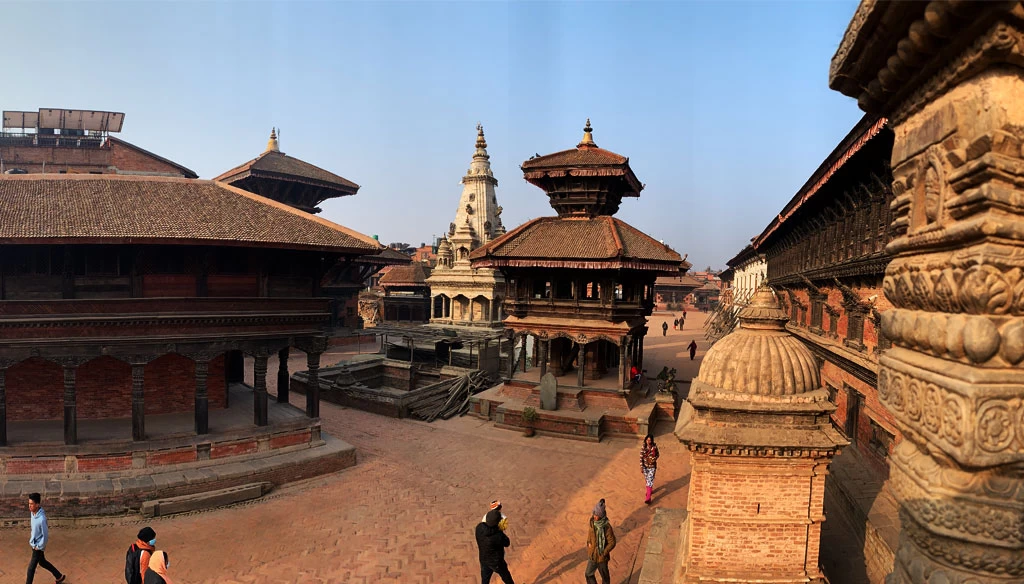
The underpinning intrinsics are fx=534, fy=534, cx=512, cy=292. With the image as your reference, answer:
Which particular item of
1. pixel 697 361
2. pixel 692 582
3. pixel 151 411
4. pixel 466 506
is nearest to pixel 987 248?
pixel 692 582

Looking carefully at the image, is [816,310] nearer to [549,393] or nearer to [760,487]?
[549,393]

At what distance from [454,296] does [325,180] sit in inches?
458

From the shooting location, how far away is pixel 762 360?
6301mm

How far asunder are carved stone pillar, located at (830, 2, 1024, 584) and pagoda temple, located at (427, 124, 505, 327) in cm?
3360

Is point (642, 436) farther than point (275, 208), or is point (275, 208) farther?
point (642, 436)

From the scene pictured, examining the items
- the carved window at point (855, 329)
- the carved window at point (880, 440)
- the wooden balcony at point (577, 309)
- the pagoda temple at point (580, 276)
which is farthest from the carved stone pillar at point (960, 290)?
the wooden balcony at point (577, 309)

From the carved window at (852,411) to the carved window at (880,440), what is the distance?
97 centimetres

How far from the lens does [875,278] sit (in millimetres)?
11141

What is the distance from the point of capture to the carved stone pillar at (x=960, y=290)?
7.82 ft

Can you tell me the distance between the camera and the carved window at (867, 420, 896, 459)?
1028cm

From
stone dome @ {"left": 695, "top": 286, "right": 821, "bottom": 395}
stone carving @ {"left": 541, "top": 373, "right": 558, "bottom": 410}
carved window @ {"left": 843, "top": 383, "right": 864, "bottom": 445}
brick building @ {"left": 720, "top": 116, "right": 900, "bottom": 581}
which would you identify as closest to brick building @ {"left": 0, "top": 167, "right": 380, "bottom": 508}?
stone carving @ {"left": 541, "top": 373, "right": 558, "bottom": 410}

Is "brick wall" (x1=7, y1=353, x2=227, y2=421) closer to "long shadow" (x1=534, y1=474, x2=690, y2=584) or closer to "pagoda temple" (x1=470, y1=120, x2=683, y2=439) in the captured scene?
"pagoda temple" (x1=470, y1=120, x2=683, y2=439)

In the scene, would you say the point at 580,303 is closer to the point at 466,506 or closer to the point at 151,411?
the point at 466,506

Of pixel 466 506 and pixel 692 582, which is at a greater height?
pixel 692 582
